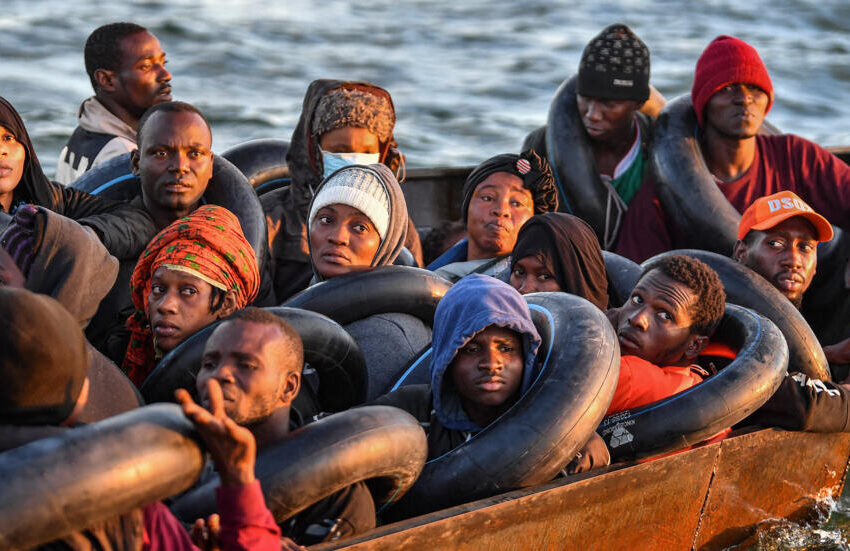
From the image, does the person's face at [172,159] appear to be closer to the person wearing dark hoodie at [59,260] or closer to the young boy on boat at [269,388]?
the person wearing dark hoodie at [59,260]

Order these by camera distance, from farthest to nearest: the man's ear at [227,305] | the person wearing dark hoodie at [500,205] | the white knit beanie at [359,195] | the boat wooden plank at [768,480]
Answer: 1. the person wearing dark hoodie at [500,205]
2. the white knit beanie at [359,195]
3. the boat wooden plank at [768,480]
4. the man's ear at [227,305]

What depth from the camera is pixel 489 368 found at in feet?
10.5

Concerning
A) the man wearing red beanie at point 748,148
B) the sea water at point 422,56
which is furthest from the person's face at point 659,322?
the sea water at point 422,56

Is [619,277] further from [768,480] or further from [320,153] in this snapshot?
[320,153]

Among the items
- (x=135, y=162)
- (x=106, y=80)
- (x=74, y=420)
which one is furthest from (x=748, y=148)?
(x=74, y=420)

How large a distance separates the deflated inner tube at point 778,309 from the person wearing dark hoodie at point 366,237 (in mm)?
1217

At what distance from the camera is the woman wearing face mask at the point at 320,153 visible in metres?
4.72

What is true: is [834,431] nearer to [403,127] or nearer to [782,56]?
[403,127]

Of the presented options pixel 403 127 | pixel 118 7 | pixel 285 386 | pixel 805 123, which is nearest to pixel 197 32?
pixel 118 7

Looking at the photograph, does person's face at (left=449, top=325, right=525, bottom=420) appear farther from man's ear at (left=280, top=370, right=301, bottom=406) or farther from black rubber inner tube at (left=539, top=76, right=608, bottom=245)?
black rubber inner tube at (left=539, top=76, right=608, bottom=245)

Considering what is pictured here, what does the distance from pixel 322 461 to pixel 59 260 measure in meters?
1.07

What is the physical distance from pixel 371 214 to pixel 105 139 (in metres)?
1.99

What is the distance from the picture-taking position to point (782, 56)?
1783 centimetres

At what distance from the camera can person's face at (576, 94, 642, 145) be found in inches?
226
